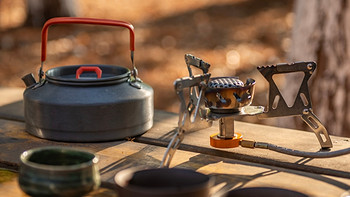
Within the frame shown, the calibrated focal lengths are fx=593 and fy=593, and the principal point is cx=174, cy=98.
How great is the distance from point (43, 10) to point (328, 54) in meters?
4.97

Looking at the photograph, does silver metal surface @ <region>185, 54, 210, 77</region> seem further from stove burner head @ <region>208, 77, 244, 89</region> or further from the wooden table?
the wooden table

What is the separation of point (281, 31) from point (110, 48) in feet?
6.49

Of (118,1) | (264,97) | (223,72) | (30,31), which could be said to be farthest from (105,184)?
(118,1)

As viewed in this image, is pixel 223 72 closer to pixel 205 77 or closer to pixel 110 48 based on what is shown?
pixel 110 48

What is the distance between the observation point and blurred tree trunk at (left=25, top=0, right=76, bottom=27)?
7.32 m

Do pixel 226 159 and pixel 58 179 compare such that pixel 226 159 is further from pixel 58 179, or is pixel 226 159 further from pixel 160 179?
pixel 58 179

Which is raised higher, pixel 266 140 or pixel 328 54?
pixel 328 54

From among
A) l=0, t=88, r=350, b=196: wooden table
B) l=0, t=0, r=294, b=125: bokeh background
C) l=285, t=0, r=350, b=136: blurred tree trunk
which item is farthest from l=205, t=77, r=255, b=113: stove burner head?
l=0, t=0, r=294, b=125: bokeh background

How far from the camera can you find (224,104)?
1.63 metres

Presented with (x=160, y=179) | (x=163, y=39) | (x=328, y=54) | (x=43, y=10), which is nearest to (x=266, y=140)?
(x=160, y=179)

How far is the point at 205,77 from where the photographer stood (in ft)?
5.26

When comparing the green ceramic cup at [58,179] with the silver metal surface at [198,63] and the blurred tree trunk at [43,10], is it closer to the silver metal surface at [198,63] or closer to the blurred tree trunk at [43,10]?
the silver metal surface at [198,63]

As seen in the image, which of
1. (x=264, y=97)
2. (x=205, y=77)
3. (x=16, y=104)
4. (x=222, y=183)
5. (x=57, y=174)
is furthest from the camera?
(x=264, y=97)

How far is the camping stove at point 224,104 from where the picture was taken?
61.3 inches
